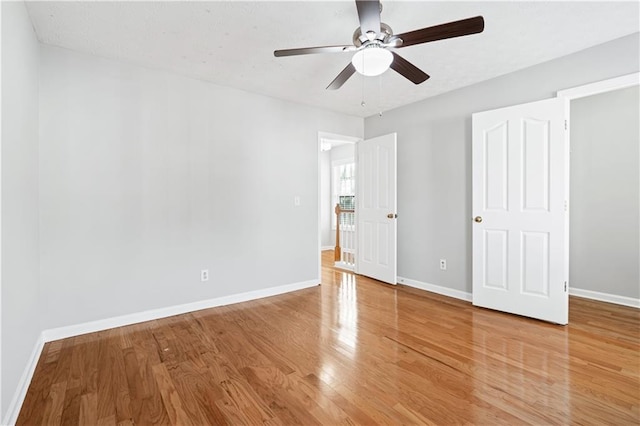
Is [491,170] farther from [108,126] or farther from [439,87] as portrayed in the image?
[108,126]

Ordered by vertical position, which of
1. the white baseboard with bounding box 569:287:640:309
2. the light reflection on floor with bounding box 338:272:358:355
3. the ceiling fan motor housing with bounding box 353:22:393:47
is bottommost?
the light reflection on floor with bounding box 338:272:358:355

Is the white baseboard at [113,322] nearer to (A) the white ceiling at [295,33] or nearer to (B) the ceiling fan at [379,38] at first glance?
(A) the white ceiling at [295,33]

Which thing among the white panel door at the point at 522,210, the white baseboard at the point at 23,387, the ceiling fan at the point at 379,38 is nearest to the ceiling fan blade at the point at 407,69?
the ceiling fan at the point at 379,38

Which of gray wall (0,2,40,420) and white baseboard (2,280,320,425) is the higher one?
gray wall (0,2,40,420)

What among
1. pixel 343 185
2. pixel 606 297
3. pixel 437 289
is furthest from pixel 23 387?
pixel 343 185

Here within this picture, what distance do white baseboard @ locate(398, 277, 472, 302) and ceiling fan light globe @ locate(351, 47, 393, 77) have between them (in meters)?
2.77

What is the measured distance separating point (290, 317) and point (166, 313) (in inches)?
49.2

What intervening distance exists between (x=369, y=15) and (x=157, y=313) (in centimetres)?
310

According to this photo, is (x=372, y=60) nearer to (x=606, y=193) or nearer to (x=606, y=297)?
(x=606, y=193)

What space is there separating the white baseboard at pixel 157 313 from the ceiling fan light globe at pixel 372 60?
8.96 feet

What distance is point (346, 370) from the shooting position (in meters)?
2.05

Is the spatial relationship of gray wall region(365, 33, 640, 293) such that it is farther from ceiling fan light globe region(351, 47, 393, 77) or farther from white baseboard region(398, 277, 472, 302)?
ceiling fan light globe region(351, 47, 393, 77)

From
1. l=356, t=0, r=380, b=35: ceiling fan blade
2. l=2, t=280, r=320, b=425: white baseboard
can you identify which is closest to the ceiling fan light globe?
l=356, t=0, r=380, b=35: ceiling fan blade

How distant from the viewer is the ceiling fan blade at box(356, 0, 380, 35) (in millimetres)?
1616
